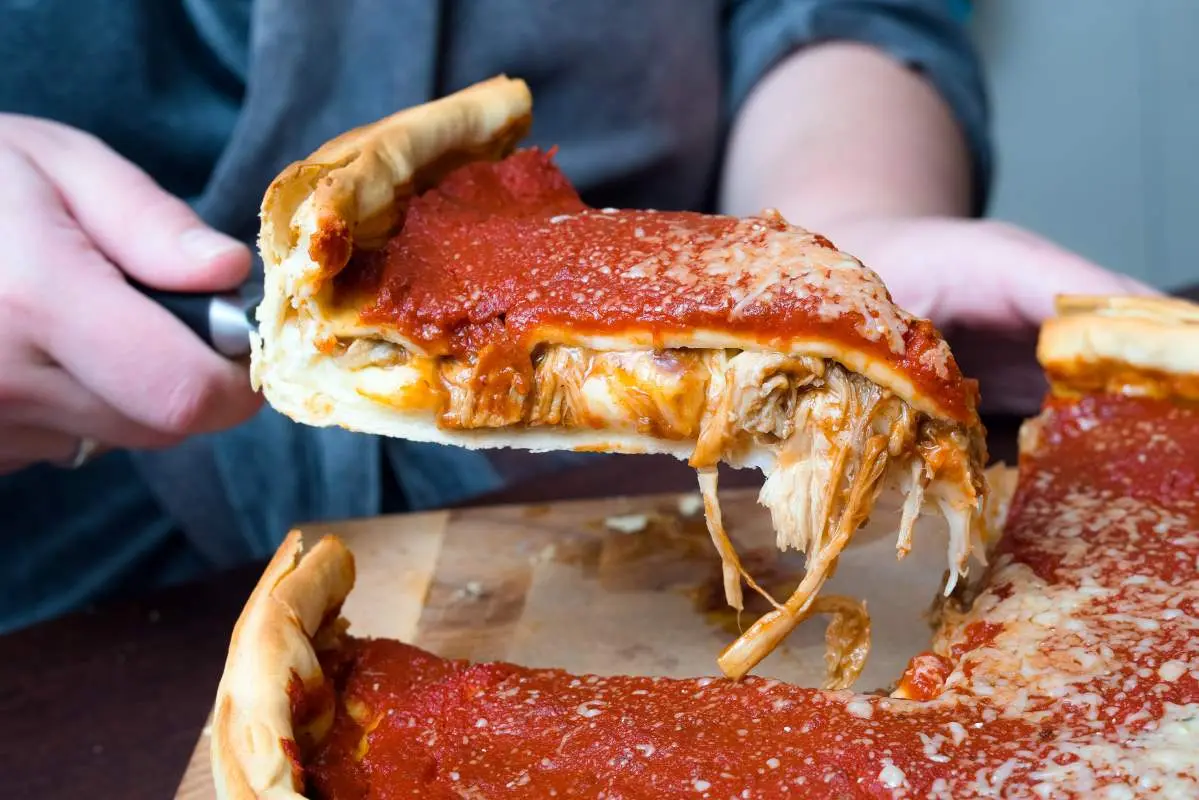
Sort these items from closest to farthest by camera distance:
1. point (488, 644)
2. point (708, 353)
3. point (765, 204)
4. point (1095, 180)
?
point (708, 353) < point (488, 644) < point (765, 204) < point (1095, 180)

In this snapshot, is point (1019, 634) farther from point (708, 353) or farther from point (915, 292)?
point (915, 292)

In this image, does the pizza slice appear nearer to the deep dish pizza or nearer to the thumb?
the deep dish pizza

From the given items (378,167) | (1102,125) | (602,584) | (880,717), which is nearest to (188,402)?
(378,167)

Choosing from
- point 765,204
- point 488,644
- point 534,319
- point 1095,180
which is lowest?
point 1095,180

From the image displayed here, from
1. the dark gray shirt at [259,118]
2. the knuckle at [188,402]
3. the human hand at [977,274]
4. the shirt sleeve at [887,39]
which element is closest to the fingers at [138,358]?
the knuckle at [188,402]

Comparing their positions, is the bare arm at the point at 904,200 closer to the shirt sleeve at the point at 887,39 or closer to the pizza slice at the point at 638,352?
the shirt sleeve at the point at 887,39

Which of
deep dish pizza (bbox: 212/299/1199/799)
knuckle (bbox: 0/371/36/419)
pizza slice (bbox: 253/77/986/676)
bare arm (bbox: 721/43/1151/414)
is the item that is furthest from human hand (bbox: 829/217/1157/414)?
knuckle (bbox: 0/371/36/419)

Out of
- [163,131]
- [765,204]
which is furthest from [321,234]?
[765,204]
